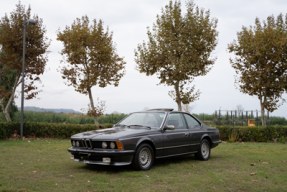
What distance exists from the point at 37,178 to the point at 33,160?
2.92 meters

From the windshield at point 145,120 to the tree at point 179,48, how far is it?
40.2 ft

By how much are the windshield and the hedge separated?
8.12 m

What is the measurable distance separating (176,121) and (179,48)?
1253 cm

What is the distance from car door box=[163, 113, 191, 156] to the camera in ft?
27.4

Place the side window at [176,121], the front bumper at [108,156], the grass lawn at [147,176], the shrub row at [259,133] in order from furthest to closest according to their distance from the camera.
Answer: the shrub row at [259,133] < the side window at [176,121] < the front bumper at [108,156] < the grass lawn at [147,176]

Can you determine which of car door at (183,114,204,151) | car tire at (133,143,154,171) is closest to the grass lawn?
car tire at (133,143,154,171)

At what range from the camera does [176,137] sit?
8664 mm

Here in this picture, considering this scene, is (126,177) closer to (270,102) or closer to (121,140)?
(121,140)

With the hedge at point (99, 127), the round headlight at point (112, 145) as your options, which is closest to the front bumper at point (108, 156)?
the round headlight at point (112, 145)

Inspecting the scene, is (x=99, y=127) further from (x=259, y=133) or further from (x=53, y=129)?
(x=259, y=133)

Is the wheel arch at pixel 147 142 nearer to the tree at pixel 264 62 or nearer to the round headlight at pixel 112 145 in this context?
the round headlight at pixel 112 145

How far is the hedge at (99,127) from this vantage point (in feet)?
56.1

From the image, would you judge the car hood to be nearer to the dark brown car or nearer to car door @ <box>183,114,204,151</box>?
the dark brown car

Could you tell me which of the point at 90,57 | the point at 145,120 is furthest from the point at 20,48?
the point at 145,120
